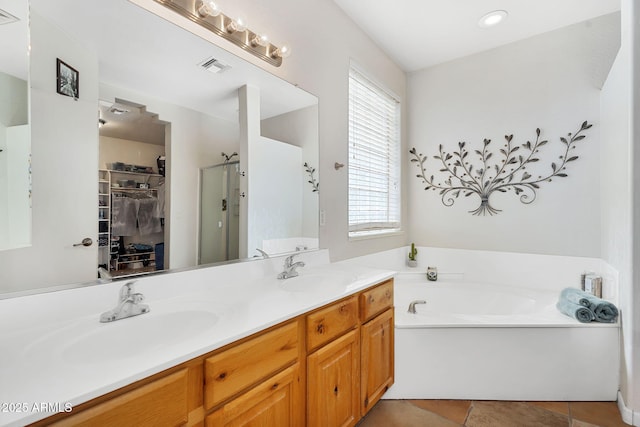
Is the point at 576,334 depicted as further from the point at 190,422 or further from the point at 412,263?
the point at 190,422

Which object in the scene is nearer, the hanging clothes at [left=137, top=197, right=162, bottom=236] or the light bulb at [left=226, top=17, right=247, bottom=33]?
the hanging clothes at [left=137, top=197, right=162, bottom=236]

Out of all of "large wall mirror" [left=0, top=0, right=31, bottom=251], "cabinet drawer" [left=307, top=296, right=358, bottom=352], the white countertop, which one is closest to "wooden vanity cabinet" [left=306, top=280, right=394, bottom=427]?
"cabinet drawer" [left=307, top=296, right=358, bottom=352]

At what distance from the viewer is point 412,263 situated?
3162 mm

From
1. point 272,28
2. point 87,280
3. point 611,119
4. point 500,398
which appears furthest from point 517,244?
point 87,280

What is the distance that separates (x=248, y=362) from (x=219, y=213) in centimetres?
75

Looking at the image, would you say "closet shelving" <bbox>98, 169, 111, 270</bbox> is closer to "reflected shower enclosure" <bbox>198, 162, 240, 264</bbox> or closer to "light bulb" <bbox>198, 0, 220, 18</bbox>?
"reflected shower enclosure" <bbox>198, 162, 240, 264</bbox>

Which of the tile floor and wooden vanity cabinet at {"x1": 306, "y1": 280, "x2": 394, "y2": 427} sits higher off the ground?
wooden vanity cabinet at {"x1": 306, "y1": 280, "x2": 394, "y2": 427}

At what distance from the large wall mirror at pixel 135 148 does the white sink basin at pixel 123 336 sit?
216 mm

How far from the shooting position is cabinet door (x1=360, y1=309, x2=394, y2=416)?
5.19 feet

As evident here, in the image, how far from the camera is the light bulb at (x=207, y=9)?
53.5 inches

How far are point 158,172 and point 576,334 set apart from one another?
2.55m

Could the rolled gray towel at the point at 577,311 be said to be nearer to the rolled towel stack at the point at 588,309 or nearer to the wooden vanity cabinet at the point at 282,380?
the rolled towel stack at the point at 588,309

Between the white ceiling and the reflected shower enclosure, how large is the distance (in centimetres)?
170

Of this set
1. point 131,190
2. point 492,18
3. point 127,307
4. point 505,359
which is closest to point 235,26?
point 131,190
